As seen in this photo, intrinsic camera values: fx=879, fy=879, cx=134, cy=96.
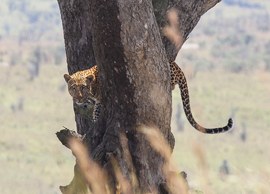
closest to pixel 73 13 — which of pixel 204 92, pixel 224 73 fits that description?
pixel 204 92

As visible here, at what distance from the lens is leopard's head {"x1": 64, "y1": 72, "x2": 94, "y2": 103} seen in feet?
23.2

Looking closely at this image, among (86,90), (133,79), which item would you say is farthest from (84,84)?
(133,79)

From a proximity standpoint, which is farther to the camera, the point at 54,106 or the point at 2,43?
the point at 2,43

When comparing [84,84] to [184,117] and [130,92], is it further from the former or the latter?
[184,117]

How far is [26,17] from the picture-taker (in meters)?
147

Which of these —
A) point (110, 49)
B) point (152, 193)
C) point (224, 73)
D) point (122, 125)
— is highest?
point (224, 73)

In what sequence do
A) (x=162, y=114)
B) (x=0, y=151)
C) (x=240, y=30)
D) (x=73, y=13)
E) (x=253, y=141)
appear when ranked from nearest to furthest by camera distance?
(x=162, y=114)
(x=73, y=13)
(x=0, y=151)
(x=253, y=141)
(x=240, y=30)

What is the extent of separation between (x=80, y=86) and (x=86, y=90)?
0.33ft

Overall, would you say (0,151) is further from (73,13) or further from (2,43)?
(2,43)

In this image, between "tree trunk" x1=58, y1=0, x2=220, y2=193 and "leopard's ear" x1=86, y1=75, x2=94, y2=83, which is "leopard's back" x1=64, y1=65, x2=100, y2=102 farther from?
"tree trunk" x1=58, y1=0, x2=220, y2=193

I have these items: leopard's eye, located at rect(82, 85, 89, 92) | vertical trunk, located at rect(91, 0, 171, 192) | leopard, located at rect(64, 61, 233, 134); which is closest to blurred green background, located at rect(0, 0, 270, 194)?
vertical trunk, located at rect(91, 0, 171, 192)

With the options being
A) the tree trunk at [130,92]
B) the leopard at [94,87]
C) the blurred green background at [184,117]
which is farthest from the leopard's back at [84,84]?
the blurred green background at [184,117]

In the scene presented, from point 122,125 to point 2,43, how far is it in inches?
4179

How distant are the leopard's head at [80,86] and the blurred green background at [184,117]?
276 centimetres
